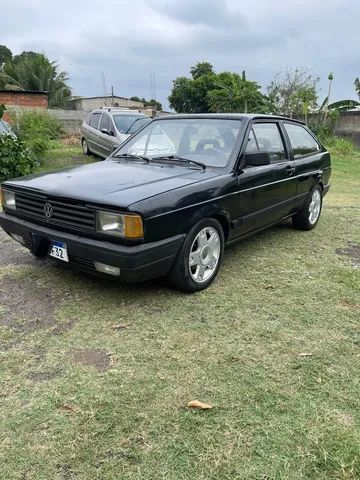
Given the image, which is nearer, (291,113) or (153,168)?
(153,168)

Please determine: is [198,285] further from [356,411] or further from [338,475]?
[338,475]

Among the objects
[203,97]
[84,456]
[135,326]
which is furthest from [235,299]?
[203,97]

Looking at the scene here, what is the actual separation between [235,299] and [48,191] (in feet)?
5.93

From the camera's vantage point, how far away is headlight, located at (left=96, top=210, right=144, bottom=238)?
313 cm

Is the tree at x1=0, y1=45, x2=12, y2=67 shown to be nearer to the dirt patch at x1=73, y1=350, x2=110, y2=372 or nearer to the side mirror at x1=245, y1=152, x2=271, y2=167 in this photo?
the side mirror at x1=245, y1=152, x2=271, y2=167

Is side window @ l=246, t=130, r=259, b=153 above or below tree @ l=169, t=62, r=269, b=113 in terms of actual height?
below

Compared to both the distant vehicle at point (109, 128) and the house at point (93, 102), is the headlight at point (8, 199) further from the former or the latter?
the house at point (93, 102)

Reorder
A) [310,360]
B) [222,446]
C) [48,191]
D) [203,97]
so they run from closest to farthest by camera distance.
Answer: [222,446]
[310,360]
[48,191]
[203,97]

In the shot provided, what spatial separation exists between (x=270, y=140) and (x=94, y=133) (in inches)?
313

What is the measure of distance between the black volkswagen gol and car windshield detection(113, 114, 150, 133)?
20.3 ft

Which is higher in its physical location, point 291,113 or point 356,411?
point 291,113

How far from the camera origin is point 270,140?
493 centimetres

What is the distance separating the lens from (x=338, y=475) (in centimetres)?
197

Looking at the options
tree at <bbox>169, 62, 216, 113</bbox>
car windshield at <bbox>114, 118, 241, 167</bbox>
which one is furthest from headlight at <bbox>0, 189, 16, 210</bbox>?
tree at <bbox>169, 62, 216, 113</bbox>
